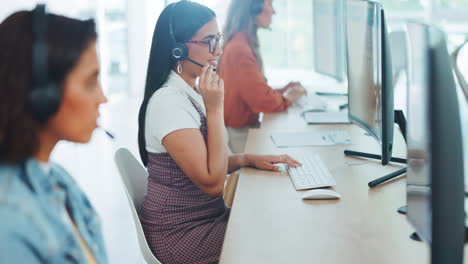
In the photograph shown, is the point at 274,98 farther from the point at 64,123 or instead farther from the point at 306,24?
the point at 306,24

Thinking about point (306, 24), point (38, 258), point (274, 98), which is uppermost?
point (306, 24)

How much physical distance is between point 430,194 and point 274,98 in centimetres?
172

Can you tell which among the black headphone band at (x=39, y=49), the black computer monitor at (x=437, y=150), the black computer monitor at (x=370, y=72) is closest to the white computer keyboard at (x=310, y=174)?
the black computer monitor at (x=370, y=72)

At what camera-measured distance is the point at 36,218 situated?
2.19 feet

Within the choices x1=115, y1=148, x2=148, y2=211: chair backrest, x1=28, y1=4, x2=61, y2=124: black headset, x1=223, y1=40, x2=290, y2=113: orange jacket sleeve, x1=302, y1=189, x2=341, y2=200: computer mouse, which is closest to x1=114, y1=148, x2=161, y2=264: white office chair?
x1=115, y1=148, x2=148, y2=211: chair backrest

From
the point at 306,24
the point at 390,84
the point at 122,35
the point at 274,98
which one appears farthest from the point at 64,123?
the point at 306,24

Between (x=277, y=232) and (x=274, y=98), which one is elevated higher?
(x=274, y=98)

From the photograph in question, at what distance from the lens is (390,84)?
1.40 metres

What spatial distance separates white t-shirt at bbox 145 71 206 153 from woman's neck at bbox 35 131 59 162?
560mm

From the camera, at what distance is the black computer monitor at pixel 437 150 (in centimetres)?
69

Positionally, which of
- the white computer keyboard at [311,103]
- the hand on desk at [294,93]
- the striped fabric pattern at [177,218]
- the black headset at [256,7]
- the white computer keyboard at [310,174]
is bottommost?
the striped fabric pattern at [177,218]

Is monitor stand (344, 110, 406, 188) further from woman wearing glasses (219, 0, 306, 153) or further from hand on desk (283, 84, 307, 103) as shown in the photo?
hand on desk (283, 84, 307, 103)

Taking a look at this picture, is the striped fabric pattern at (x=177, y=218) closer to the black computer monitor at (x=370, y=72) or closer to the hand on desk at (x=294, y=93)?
the black computer monitor at (x=370, y=72)

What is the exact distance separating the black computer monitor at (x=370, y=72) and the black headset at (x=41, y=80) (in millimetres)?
905
